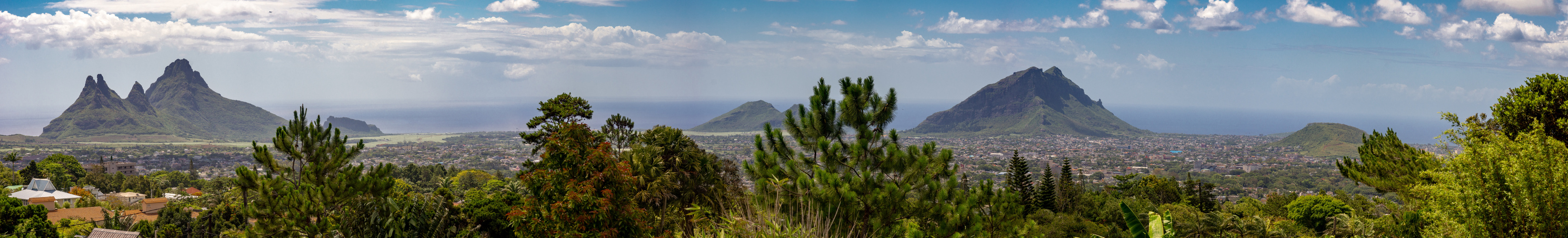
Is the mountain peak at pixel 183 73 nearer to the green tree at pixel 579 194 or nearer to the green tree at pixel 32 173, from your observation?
the green tree at pixel 32 173

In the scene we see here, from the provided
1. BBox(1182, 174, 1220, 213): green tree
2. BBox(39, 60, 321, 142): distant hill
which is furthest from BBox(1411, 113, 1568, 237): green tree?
BBox(39, 60, 321, 142): distant hill

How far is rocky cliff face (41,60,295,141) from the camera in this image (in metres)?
123

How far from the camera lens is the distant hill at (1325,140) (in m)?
83.9

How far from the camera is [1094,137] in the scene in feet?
381

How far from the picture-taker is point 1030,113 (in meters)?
128

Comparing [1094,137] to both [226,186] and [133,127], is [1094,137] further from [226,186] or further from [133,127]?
[133,127]

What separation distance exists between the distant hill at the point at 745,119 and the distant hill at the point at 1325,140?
2659 inches

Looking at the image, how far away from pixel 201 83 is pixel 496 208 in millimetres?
188145

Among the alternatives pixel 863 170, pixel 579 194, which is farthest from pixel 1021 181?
pixel 579 194

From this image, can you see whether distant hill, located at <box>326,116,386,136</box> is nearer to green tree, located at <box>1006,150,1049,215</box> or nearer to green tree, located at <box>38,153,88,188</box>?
green tree, located at <box>38,153,88,188</box>

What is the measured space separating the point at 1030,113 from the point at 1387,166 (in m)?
120

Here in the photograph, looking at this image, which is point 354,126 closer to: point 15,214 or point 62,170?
point 62,170

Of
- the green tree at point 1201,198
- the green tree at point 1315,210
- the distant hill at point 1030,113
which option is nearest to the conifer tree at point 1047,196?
the green tree at point 1201,198

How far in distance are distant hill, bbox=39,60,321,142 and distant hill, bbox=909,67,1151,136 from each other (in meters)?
120
